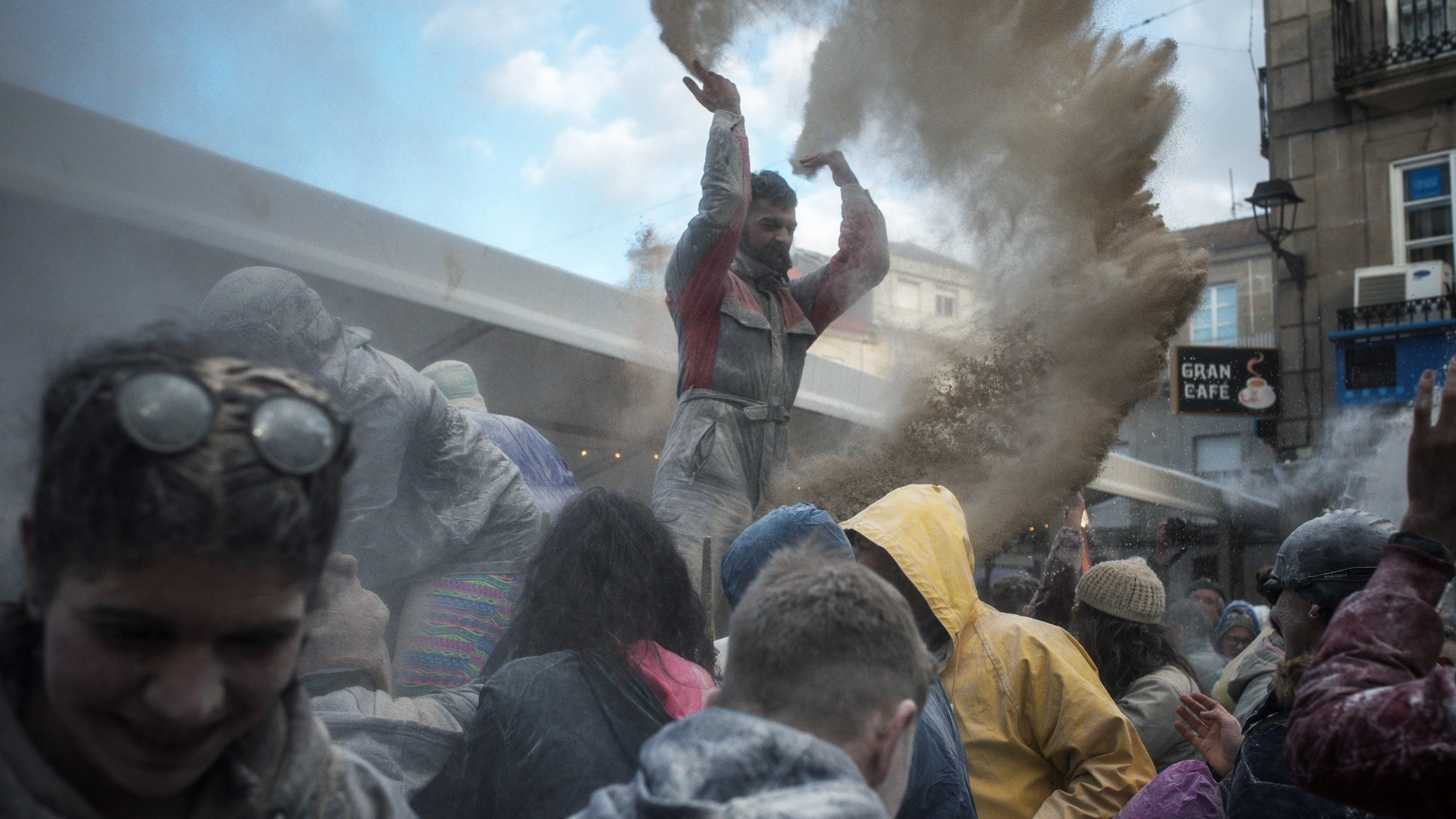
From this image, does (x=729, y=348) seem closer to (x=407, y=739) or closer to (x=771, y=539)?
(x=771, y=539)

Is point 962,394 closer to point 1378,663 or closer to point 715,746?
point 1378,663

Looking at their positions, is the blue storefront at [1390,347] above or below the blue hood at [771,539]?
above

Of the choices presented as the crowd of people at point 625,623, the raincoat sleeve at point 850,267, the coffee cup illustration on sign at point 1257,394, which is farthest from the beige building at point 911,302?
the coffee cup illustration on sign at point 1257,394

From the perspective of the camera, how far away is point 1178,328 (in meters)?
4.46

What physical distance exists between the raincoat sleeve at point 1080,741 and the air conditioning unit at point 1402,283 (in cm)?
1313

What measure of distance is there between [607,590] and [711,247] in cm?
165

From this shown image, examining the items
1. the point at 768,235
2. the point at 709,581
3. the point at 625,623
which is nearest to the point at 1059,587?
the point at 709,581

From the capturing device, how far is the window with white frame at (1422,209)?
1343 cm

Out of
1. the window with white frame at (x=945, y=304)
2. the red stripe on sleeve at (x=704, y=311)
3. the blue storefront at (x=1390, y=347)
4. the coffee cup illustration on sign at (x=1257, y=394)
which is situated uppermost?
the blue storefront at (x=1390, y=347)

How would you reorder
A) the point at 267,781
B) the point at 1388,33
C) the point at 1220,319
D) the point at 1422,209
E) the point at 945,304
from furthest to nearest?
the point at 1220,319
the point at 1388,33
the point at 1422,209
the point at 945,304
the point at 267,781

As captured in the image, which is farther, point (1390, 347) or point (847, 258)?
point (1390, 347)

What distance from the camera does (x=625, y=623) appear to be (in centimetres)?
206

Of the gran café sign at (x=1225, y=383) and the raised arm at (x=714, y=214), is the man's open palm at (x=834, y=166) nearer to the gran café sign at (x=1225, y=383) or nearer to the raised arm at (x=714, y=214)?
the raised arm at (x=714, y=214)

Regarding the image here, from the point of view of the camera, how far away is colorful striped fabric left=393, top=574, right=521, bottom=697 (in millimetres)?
2709
